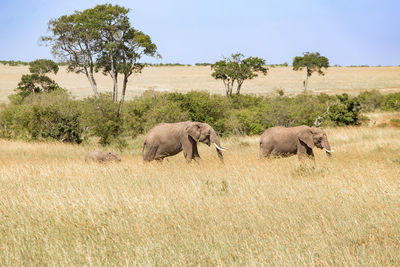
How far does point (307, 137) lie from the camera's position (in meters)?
11.9

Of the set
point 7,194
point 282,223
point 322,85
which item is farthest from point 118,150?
point 322,85

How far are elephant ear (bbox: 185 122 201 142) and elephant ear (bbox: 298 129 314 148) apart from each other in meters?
3.24

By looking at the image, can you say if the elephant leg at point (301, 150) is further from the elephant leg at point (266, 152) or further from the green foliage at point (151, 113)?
the green foliage at point (151, 113)

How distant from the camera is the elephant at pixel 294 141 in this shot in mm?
11961

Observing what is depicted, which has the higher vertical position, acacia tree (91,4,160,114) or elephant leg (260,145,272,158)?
acacia tree (91,4,160,114)

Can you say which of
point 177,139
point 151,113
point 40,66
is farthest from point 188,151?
point 40,66

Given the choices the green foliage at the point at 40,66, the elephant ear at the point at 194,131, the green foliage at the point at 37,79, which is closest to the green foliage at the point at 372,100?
the green foliage at the point at 37,79

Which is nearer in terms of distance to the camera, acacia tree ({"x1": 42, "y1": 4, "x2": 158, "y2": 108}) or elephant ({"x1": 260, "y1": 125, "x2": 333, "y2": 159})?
elephant ({"x1": 260, "y1": 125, "x2": 333, "y2": 159})

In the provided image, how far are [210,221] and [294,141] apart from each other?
7.66m

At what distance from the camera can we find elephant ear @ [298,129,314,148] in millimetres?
11874

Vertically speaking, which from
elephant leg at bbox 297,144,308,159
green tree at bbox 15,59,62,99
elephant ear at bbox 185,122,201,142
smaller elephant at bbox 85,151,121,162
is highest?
green tree at bbox 15,59,62,99

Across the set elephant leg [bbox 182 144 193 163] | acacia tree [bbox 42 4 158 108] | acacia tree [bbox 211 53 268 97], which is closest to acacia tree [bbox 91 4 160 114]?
acacia tree [bbox 42 4 158 108]

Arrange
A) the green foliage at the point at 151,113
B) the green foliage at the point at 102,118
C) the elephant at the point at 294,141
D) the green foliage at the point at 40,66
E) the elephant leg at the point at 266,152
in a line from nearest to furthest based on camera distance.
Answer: the elephant at the point at 294,141
the elephant leg at the point at 266,152
the green foliage at the point at 102,118
the green foliage at the point at 151,113
the green foliage at the point at 40,66

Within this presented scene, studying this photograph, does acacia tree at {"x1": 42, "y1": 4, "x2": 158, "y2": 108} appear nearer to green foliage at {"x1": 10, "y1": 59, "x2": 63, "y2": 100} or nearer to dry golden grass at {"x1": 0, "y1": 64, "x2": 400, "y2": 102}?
green foliage at {"x1": 10, "y1": 59, "x2": 63, "y2": 100}
